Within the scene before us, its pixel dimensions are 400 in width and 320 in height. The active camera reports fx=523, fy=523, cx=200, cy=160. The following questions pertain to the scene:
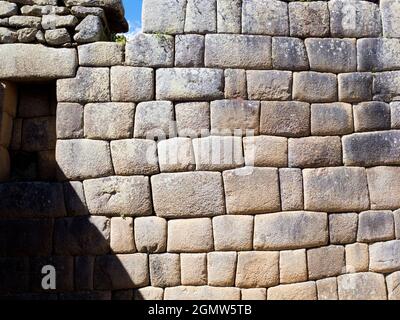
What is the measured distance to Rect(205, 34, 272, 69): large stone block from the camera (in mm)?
6707

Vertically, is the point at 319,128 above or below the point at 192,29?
below

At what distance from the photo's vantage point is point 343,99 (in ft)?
22.4

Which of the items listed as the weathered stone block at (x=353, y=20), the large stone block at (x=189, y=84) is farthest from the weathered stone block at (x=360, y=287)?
the weathered stone block at (x=353, y=20)

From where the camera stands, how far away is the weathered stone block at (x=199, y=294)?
6.32 metres

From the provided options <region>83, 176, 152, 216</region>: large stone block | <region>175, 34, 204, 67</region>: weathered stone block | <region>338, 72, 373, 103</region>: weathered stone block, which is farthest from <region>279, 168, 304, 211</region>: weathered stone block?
<region>175, 34, 204, 67</region>: weathered stone block

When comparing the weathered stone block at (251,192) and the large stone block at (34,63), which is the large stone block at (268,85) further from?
the large stone block at (34,63)

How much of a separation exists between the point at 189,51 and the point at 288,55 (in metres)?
1.29

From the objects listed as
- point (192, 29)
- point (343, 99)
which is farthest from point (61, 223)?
point (343, 99)

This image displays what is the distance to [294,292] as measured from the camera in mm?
6375

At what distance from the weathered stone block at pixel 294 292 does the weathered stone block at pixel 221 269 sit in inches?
20.3

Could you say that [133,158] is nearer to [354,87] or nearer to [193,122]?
[193,122]

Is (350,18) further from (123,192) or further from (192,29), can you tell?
(123,192)

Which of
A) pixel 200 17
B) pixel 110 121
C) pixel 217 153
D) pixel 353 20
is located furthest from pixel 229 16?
pixel 110 121
